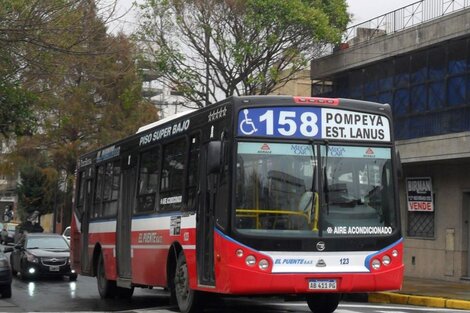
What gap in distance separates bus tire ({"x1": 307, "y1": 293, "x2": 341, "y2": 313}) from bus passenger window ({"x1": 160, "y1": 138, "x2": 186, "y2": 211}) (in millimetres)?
2791

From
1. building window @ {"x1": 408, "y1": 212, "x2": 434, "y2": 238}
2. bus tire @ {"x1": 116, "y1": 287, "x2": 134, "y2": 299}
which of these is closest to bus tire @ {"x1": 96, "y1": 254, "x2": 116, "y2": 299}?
bus tire @ {"x1": 116, "y1": 287, "x2": 134, "y2": 299}

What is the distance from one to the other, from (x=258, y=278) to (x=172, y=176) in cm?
328

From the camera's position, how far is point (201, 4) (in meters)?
33.4

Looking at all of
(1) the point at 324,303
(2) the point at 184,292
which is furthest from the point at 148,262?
(1) the point at 324,303

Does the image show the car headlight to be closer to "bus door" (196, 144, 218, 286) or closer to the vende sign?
the vende sign

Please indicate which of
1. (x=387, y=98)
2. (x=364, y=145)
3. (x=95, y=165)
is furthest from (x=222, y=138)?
(x=387, y=98)

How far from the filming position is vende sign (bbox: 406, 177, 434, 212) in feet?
83.6

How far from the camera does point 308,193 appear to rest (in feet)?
39.7

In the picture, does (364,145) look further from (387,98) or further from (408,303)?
(387,98)

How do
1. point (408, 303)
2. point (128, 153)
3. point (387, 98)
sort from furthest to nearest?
1. point (387, 98)
2. point (408, 303)
3. point (128, 153)

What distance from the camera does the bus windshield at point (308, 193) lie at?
11992 mm

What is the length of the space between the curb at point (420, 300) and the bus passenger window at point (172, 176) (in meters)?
6.80

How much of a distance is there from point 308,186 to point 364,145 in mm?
1152

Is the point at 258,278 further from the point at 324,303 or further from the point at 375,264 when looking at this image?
the point at 324,303
